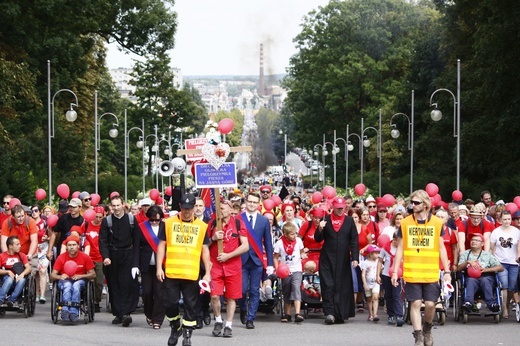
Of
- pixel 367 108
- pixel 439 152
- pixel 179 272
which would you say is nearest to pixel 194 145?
pixel 179 272

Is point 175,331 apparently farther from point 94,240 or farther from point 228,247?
point 94,240

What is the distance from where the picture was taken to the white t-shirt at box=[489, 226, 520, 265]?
59.7 feet

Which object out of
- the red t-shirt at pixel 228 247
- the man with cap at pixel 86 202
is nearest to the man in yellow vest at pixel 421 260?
the red t-shirt at pixel 228 247

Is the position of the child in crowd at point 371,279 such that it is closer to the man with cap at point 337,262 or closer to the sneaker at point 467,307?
the man with cap at point 337,262

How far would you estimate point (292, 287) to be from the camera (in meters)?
17.9

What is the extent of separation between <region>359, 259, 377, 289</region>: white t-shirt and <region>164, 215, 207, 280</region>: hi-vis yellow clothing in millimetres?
5528

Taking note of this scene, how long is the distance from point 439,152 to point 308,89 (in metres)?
32.0

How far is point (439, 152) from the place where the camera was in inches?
2274

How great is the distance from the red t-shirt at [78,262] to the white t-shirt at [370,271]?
435 cm

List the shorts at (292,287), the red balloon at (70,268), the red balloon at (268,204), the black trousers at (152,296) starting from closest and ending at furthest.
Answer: the black trousers at (152,296) < the red balloon at (70,268) < the shorts at (292,287) < the red balloon at (268,204)

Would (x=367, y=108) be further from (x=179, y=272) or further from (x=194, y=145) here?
(x=179, y=272)

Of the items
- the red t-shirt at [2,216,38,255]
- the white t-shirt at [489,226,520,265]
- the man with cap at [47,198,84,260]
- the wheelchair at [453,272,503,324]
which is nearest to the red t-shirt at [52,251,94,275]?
the red t-shirt at [2,216,38,255]

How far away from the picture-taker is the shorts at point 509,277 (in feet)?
59.2

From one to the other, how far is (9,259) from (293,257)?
14.3 ft
